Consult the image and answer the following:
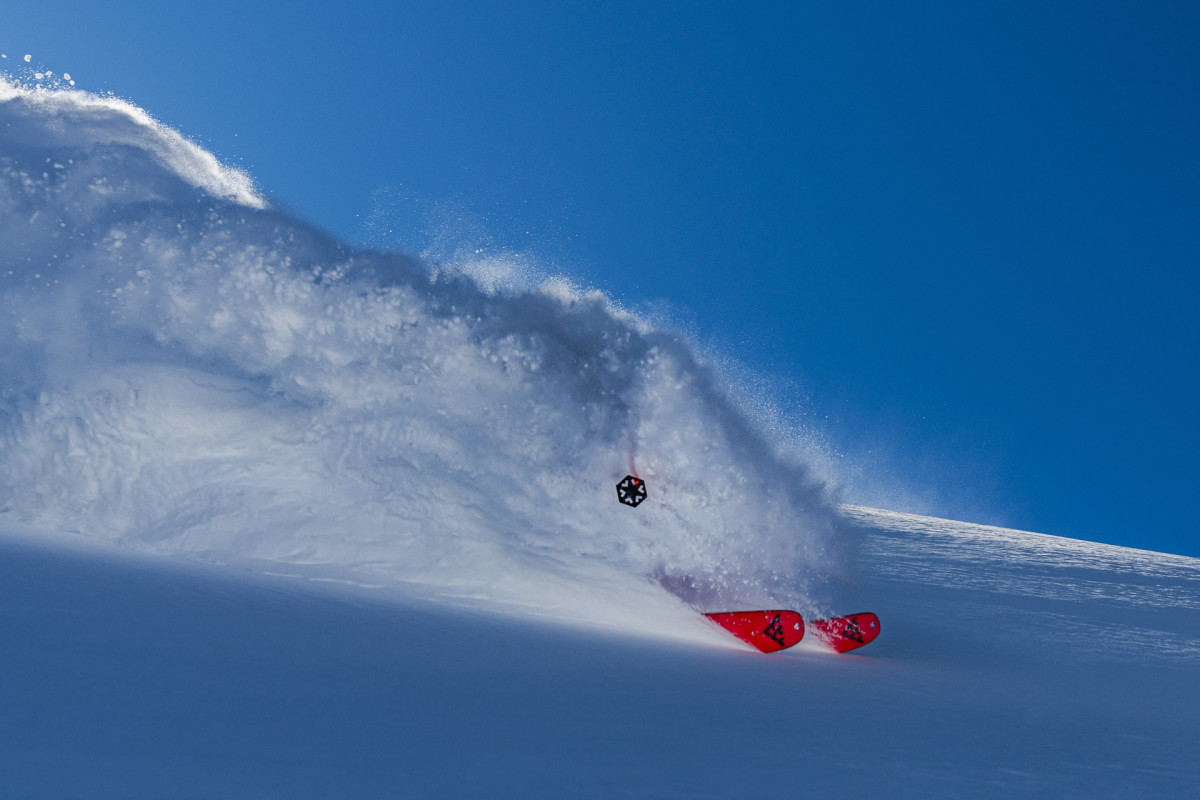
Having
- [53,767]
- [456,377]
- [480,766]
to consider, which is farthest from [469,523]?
[53,767]

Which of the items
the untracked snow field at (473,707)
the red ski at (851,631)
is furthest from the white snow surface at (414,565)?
the red ski at (851,631)

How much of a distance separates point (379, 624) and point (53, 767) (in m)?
1.78

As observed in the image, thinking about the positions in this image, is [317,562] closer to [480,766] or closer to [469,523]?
[469,523]

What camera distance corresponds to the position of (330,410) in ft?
18.1

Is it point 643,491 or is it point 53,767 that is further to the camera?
point 643,491

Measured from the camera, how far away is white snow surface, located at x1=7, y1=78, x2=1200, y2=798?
1854 mm

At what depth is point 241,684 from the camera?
204 cm

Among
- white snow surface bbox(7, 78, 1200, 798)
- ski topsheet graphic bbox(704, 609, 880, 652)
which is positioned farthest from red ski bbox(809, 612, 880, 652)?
white snow surface bbox(7, 78, 1200, 798)

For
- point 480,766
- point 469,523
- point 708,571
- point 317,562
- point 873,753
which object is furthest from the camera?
point 708,571

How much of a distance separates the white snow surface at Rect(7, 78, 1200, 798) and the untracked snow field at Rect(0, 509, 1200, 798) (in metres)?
0.01

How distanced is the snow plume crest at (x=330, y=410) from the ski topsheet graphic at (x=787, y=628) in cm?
51

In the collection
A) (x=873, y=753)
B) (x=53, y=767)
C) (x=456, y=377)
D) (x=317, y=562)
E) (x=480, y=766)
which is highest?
(x=456, y=377)

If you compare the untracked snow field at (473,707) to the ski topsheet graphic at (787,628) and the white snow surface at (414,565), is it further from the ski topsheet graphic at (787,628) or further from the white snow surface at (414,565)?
the ski topsheet graphic at (787,628)

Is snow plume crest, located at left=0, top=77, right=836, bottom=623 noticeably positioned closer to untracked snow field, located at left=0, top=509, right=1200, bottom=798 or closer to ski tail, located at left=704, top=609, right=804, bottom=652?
ski tail, located at left=704, top=609, right=804, bottom=652
